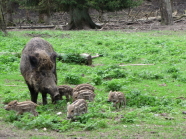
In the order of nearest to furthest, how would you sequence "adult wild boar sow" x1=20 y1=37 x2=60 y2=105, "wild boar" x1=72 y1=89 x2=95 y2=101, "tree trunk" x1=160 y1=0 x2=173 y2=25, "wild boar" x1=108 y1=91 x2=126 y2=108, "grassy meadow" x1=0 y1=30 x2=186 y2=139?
"grassy meadow" x1=0 y1=30 x2=186 y2=139, "adult wild boar sow" x1=20 y1=37 x2=60 y2=105, "wild boar" x1=108 y1=91 x2=126 y2=108, "wild boar" x1=72 y1=89 x2=95 y2=101, "tree trunk" x1=160 y1=0 x2=173 y2=25

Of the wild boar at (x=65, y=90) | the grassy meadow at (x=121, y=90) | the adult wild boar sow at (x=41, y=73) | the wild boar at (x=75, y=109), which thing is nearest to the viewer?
the grassy meadow at (x=121, y=90)

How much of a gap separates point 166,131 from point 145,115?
1150 mm

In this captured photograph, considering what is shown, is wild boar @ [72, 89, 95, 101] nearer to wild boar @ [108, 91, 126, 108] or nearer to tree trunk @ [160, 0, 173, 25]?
wild boar @ [108, 91, 126, 108]

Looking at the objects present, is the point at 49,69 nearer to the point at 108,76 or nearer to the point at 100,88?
the point at 100,88

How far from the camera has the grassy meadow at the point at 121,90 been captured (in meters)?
6.96

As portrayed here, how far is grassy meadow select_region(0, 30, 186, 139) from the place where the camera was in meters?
6.96

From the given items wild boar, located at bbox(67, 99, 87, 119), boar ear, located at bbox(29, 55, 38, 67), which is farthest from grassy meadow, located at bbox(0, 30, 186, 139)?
boar ear, located at bbox(29, 55, 38, 67)

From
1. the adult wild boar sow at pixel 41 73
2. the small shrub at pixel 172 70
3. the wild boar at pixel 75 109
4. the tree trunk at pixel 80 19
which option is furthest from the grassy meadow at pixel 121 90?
the tree trunk at pixel 80 19

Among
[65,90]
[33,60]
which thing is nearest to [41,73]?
[33,60]

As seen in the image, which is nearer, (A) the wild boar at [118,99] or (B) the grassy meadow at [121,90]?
(B) the grassy meadow at [121,90]

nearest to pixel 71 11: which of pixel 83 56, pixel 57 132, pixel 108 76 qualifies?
pixel 83 56

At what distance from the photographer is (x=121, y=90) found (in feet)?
36.4

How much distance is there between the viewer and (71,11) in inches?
1368

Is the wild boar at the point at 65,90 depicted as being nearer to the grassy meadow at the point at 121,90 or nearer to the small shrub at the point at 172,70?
the grassy meadow at the point at 121,90
